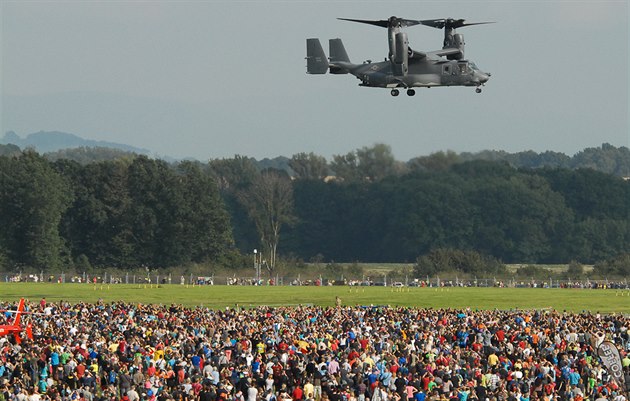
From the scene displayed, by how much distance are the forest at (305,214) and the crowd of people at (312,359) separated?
286 ft

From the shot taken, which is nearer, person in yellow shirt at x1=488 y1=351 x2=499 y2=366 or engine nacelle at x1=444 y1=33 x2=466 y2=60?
person in yellow shirt at x1=488 y1=351 x2=499 y2=366

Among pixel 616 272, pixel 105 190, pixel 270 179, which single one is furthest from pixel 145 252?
pixel 616 272

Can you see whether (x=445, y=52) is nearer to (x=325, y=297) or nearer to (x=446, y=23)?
(x=446, y=23)

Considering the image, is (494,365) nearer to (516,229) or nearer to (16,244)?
(16,244)

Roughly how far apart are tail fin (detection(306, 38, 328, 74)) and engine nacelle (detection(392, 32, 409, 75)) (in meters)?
9.13

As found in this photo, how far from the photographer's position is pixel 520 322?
52.6 meters

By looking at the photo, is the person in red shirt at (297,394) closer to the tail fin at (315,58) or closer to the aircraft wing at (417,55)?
the aircraft wing at (417,55)

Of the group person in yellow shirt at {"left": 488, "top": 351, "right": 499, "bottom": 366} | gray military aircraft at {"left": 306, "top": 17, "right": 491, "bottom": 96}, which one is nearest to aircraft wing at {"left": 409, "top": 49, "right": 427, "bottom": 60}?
gray military aircraft at {"left": 306, "top": 17, "right": 491, "bottom": 96}

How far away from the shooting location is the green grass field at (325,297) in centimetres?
8709

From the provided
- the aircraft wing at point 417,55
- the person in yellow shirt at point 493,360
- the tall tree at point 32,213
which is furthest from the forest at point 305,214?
the person in yellow shirt at point 493,360

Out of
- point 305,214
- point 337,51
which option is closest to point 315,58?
point 337,51

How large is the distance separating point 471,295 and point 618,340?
55.4 m

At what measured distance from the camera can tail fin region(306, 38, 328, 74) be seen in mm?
65338

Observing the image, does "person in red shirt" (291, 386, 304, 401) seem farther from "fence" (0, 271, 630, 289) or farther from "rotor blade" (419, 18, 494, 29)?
"fence" (0, 271, 630, 289)
